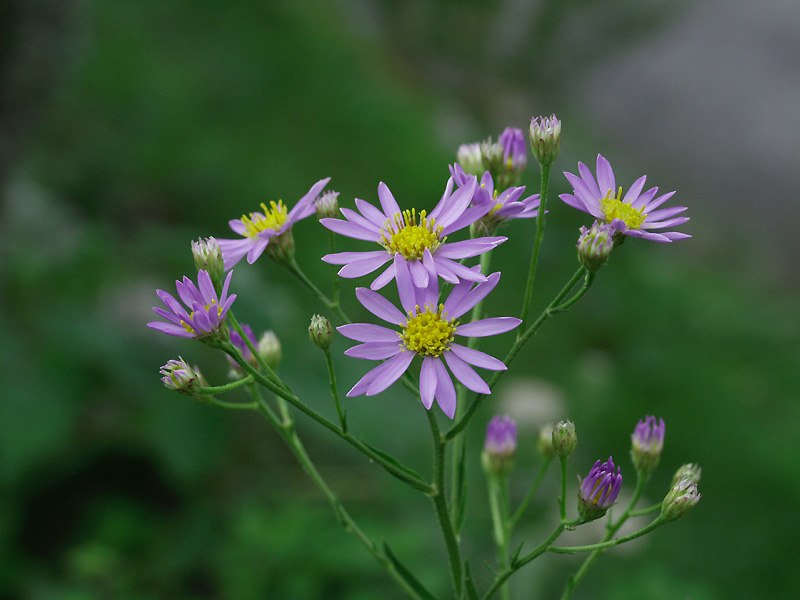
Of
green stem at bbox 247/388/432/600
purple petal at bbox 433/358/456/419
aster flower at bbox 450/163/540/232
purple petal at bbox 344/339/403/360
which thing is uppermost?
aster flower at bbox 450/163/540/232

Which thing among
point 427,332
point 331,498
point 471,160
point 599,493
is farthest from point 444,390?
point 471,160

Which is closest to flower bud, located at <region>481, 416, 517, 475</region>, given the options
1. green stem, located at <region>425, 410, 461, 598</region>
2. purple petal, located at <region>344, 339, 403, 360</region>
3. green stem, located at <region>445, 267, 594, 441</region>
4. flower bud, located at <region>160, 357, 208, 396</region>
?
green stem, located at <region>425, 410, 461, 598</region>

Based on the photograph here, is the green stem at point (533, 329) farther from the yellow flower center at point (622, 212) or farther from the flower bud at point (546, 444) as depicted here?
the flower bud at point (546, 444)

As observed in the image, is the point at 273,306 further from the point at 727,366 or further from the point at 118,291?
the point at 727,366

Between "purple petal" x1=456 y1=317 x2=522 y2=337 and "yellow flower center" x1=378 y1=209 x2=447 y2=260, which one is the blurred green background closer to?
"purple petal" x1=456 y1=317 x2=522 y2=337

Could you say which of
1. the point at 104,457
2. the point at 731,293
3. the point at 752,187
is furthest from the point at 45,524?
the point at 752,187

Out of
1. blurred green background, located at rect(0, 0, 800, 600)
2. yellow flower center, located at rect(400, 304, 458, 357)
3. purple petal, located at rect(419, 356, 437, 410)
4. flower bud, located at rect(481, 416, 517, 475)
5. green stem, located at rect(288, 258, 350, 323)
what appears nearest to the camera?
purple petal, located at rect(419, 356, 437, 410)
